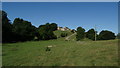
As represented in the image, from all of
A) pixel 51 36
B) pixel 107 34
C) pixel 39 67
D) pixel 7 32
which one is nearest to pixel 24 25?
pixel 7 32

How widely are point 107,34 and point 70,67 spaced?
94023 millimetres

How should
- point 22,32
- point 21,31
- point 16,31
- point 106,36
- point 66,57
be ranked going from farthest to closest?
point 106,36 → point 21,31 → point 22,32 → point 16,31 → point 66,57

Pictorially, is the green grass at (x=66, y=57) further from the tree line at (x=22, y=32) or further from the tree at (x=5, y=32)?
the tree line at (x=22, y=32)

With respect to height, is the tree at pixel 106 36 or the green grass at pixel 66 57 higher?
the tree at pixel 106 36

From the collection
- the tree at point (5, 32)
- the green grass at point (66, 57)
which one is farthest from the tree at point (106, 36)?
the green grass at point (66, 57)

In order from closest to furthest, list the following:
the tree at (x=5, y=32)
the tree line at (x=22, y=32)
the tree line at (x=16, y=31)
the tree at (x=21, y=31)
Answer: the tree at (x=5, y=32) → the tree line at (x=16, y=31) → the tree line at (x=22, y=32) → the tree at (x=21, y=31)

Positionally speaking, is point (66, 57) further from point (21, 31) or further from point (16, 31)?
point (21, 31)

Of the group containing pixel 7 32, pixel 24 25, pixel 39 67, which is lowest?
pixel 39 67

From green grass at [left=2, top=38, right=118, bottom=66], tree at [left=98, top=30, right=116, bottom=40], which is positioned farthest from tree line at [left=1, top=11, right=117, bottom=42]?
green grass at [left=2, top=38, right=118, bottom=66]

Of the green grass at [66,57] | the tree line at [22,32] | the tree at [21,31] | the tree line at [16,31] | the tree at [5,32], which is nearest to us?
the green grass at [66,57]

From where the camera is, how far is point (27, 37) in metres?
73.1

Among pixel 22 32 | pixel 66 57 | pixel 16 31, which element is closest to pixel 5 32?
pixel 16 31

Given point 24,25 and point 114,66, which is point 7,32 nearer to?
point 24,25

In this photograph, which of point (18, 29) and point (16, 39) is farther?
point (18, 29)
